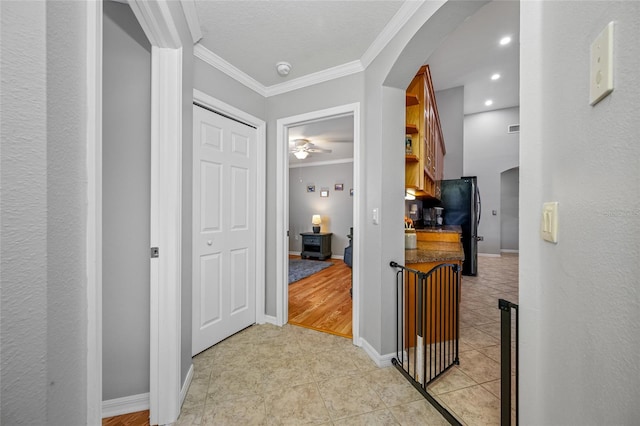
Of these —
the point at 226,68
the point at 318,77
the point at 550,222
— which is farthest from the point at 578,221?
the point at 226,68

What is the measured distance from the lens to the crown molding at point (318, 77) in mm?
2229

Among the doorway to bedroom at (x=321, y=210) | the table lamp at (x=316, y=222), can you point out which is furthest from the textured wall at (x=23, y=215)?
the table lamp at (x=316, y=222)

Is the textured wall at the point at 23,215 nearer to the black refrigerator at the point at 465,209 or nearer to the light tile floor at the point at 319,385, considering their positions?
the light tile floor at the point at 319,385

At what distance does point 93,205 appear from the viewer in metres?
0.69

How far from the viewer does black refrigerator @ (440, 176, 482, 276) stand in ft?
13.7

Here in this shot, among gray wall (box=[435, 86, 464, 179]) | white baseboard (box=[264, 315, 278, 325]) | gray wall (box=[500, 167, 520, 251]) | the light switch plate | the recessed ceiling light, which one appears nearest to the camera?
the light switch plate

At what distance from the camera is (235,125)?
7.72 ft

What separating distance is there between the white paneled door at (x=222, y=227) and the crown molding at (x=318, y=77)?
49 centimetres

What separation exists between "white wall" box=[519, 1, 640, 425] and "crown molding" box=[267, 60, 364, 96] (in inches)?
62.1

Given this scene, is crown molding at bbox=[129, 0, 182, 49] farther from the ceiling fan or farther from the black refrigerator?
the black refrigerator

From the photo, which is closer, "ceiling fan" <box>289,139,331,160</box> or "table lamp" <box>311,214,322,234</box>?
"ceiling fan" <box>289,139,331,160</box>

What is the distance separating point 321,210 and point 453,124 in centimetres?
348

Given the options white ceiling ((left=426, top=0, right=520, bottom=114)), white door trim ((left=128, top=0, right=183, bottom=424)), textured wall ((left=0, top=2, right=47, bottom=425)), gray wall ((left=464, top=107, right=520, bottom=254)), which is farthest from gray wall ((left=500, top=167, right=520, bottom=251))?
textured wall ((left=0, top=2, right=47, bottom=425))

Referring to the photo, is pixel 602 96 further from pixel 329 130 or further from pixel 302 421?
pixel 329 130
